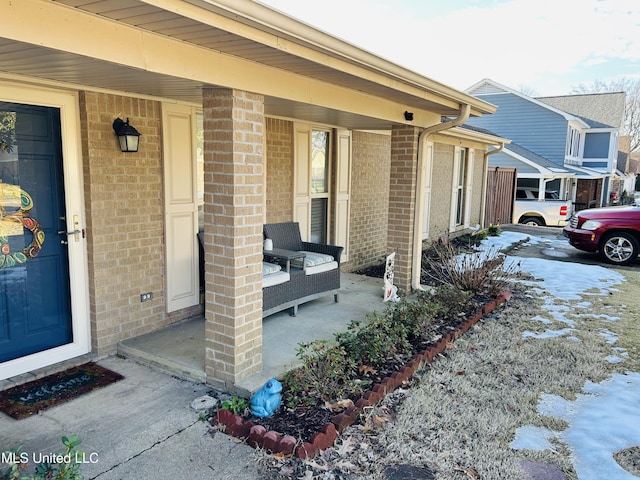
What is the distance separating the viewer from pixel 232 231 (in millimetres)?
3562

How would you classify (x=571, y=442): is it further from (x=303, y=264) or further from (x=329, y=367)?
(x=303, y=264)

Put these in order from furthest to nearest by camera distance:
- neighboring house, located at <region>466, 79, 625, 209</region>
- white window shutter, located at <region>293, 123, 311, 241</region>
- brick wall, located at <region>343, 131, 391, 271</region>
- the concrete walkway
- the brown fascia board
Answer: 1. neighboring house, located at <region>466, 79, 625, 209</region>
2. brick wall, located at <region>343, 131, 391, 271</region>
3. white window shutter, located at <region>293, 123, 311, 241</region>
4. the concrete walkway
5. the brown fascia board

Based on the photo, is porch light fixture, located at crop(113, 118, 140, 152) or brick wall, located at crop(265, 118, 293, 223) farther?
brick wall, located at crop(265, 118, 293, 223)

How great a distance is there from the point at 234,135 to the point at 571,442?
3.27 meters

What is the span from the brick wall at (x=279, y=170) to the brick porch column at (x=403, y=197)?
146cm

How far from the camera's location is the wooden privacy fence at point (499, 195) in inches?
597

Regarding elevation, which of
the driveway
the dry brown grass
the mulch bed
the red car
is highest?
the red car

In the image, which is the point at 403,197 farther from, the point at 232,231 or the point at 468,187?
the point at 468,187

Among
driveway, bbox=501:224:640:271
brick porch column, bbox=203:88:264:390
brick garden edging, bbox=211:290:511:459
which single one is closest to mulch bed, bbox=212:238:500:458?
brick garden edging, bbox=211:290:511:459

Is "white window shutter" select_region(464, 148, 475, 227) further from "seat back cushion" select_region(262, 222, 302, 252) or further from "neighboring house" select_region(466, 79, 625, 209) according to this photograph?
"seat back cushion" select_region(262, 222, 302, 252)

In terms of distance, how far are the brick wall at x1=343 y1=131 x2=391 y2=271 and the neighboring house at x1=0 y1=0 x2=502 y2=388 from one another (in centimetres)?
265

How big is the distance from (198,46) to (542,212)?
1658 centimetres

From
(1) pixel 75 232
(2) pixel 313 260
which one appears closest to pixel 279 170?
(2) pixel 313 260

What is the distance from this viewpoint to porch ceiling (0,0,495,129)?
2.47 meters
